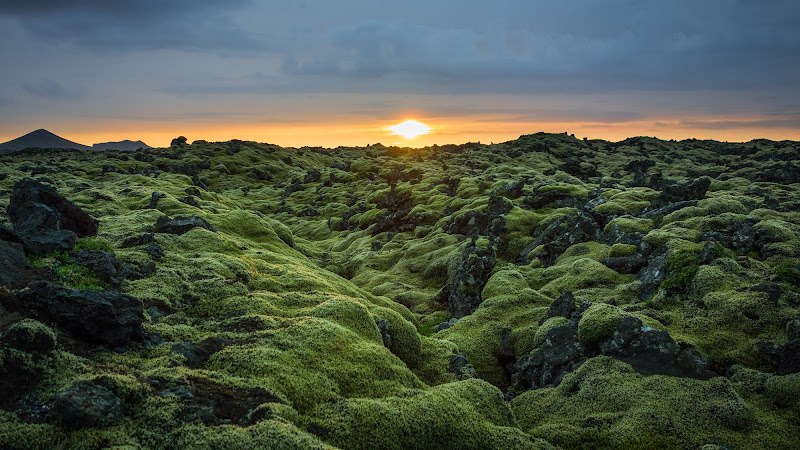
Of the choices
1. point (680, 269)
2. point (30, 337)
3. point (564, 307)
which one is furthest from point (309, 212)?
point (30, 337)

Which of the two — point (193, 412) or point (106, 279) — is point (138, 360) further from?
point (106, 279)

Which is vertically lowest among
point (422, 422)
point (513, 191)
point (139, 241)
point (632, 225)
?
point (422, 422)

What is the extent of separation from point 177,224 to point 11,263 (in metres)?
13.4

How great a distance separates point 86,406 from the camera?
9.62 metres

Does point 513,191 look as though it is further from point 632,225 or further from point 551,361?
point 551,361

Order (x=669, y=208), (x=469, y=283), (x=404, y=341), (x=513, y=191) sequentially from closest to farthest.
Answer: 1. (x=404, y=341)
2. (x=469, y=283)
3. (x=669, y=208)
4. (x=513, y=191)

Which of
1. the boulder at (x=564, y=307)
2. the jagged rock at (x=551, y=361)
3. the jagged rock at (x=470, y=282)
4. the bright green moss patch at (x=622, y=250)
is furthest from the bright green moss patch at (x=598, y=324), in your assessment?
the bright green moss patch at (x=622, y=250)

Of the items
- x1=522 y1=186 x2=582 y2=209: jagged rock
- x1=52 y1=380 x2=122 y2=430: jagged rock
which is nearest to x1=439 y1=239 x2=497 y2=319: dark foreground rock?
x1=522 y1=186 x2=582 y2=209: jagged rock

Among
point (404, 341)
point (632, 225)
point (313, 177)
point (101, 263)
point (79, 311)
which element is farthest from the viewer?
point (313, 177)

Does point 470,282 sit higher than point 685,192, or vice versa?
point 685,192

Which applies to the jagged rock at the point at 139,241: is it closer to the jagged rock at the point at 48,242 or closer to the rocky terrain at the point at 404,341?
the rocky terrain at the point at 404,341

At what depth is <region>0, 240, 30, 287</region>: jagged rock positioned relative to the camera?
1426 centimetres

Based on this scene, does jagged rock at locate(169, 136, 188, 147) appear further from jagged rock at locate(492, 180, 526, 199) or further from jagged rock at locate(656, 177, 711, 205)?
jagged rock at locate(656, 177, 711, 205)

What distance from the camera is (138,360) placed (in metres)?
12.7
